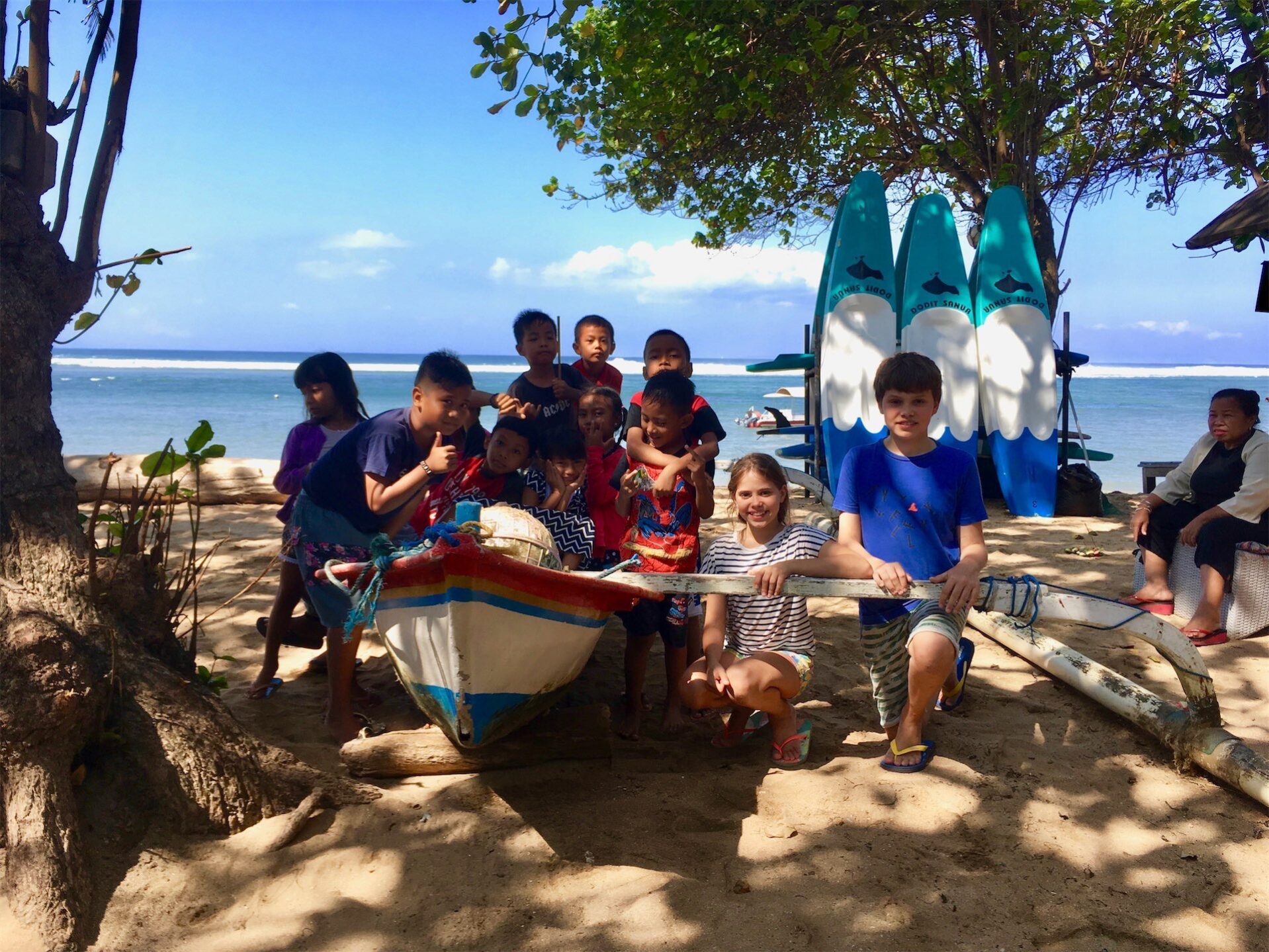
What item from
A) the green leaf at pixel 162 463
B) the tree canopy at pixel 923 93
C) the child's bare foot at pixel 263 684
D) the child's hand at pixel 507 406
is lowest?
the child's bare foot at pixel 263 684

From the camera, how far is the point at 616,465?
12.3ft

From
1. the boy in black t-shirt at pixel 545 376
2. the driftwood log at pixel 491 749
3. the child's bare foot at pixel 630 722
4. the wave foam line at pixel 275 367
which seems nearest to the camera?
the driftwood log at pixel 491 749

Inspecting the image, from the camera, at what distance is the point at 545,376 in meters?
4.41

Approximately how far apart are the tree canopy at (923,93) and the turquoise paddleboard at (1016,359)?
77 centimetres

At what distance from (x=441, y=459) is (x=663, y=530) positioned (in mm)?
916

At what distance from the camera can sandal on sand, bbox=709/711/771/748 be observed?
330 cm

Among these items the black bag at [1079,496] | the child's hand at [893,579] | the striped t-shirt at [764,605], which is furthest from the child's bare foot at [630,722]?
the black bag at [1079,496]

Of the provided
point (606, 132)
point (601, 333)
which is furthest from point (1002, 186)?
point (601, 333)

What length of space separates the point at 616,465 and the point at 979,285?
5.74 meters

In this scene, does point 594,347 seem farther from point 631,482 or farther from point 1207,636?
point 1207,636

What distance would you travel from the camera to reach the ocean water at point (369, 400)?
16859mm

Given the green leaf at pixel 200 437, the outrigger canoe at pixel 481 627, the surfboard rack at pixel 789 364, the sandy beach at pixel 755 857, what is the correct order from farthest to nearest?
the surfboard rack at pixel 789 364 → the green leaf at pixel 200 437 → the outrigger canoe at pixel 481 627 → the sandy beach at pixel 755 857

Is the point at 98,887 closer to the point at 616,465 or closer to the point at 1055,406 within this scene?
the point at 616,465

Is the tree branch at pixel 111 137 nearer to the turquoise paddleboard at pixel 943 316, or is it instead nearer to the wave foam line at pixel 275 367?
the turquoise paddleboard at pixel 943 316
